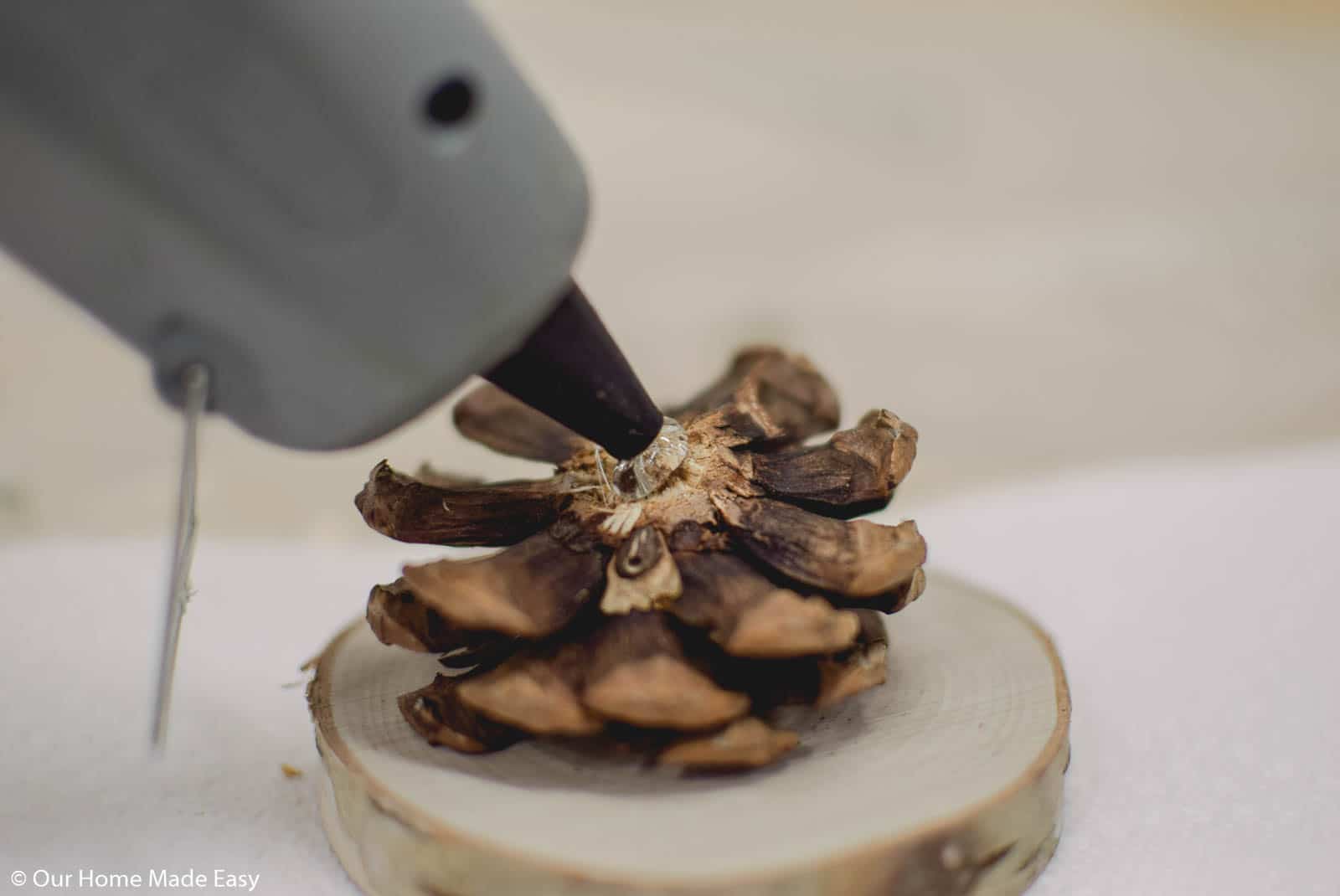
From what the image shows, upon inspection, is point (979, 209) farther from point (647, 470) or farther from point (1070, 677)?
point (647, 470)

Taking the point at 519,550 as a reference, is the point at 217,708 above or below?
below

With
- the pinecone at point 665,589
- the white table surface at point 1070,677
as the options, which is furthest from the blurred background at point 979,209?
the pinecone at point 665,589

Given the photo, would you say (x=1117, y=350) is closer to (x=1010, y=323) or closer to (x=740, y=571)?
(x=1010, y=323)

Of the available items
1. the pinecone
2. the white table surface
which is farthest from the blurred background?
the pinecone

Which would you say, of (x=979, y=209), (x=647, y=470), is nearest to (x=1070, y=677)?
(x=647, y=470)

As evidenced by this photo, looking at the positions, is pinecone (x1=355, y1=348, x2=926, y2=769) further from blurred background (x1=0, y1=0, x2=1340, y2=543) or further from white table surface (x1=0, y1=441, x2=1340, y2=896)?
blurred background (x1=0, y1=0, x2=1340, y2=543)

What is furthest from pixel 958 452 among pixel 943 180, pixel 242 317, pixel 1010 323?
pixel 242 317
